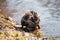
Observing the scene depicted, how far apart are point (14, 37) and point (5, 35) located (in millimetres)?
277

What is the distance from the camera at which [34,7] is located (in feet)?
46.5

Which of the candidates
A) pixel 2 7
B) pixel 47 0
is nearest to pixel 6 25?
pixel 2 7

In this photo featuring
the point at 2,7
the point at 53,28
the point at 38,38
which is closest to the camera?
the point at 38,38

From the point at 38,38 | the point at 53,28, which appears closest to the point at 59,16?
the point at 53,28

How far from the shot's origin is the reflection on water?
10155 millimetres

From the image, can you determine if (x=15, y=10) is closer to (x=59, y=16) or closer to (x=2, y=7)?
(x=2, y=7)

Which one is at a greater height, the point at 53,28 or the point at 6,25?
the point at 6,25

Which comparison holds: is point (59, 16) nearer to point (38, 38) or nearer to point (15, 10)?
point (15, 10)

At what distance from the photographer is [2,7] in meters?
14.9

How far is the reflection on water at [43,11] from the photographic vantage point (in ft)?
33.3

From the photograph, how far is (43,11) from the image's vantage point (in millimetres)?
12969

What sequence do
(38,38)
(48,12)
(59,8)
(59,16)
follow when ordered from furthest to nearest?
1. (59,8)
2. (48,12)
3. (59,16)
4. (38,38)

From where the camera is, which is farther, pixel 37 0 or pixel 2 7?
pixel 37 0

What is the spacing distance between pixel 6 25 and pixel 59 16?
170 inches
